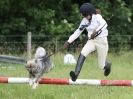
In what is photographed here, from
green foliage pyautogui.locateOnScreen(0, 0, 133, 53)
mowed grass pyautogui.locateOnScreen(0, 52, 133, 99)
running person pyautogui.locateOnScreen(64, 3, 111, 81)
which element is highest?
green foliage pyautogui.locateOnScreen(0, 0, 133, 53)

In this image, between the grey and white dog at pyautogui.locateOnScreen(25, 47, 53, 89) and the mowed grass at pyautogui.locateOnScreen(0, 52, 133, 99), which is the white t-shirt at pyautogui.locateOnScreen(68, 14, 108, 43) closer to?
the grey and white dog at pyautogui.locateOnScreen(25, 47, 53, 89)

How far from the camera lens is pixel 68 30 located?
22203 millimetres

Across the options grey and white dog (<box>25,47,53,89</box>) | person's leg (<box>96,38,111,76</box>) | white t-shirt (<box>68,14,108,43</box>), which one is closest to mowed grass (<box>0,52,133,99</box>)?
person's leg (<box>96,38,111,76</box>)

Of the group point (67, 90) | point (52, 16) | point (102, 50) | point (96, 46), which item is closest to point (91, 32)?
point (96, 46)

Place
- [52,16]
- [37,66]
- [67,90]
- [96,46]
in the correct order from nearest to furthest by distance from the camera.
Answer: [37,66]
[96,46]
[67,90]
[52,16]

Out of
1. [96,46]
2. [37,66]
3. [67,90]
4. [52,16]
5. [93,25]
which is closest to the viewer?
[37,66]

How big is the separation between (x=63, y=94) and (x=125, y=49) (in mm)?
11651

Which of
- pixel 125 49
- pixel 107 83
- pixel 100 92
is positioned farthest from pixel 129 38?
pixel 107 83

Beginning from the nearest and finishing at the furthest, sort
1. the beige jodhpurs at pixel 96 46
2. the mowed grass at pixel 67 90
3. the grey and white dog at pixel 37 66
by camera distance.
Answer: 1. the grey and white dog at pixel 37 66
2. the beige jodhpurs at pixel 96 46
3. the mowed grass at pixel 67 90

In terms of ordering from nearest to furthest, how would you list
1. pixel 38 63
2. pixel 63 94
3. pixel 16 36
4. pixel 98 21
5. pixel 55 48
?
1. pixel 38 63
2. pixel 98 21
3. pixel 63 94
4. pixel 55 48
5. pixel 16 36

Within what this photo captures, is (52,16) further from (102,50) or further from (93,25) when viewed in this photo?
(93,25)

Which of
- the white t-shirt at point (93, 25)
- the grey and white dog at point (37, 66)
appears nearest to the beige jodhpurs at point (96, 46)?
the white t-shirt at point (93, 25)

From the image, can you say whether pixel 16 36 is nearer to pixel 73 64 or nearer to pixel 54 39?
pixel 54 39

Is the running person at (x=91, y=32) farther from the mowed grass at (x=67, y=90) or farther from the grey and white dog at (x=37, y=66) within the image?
the mowed grass at (x=67, y=90)
